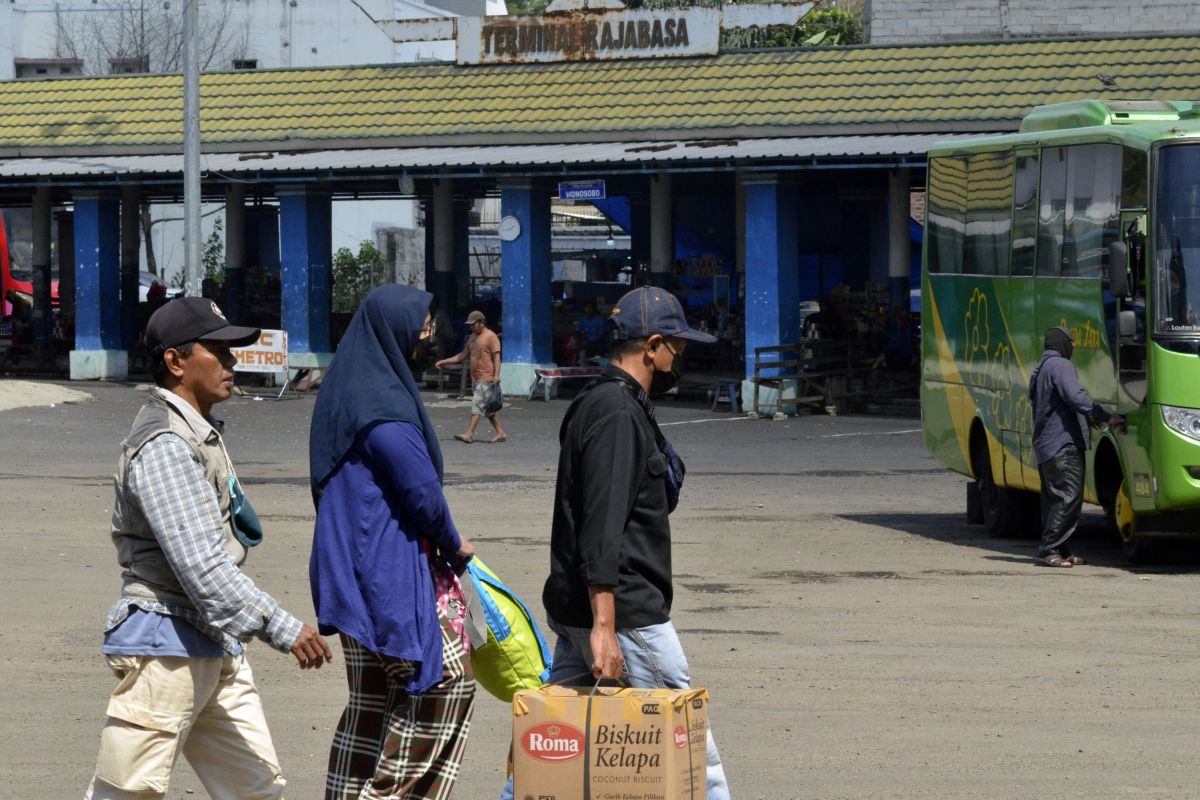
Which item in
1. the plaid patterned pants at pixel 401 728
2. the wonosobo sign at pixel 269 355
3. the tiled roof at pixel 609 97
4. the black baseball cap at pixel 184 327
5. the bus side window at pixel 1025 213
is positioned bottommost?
the wonosobo sign at pixel 269 355

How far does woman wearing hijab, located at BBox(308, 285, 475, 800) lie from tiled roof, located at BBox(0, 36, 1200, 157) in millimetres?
23744

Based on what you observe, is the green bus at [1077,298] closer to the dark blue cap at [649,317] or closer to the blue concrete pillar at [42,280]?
the dark blue cap at [649,317]

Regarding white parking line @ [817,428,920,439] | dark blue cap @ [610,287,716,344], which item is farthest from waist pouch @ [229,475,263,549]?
white parking line @ [817,428,920,439]

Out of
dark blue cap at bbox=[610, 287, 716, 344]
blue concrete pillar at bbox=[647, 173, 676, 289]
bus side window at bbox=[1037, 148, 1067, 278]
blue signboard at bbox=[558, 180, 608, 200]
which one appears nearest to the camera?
dark blue cap at bbox=[610, 287, 716, 344]

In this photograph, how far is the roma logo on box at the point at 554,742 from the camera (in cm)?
507

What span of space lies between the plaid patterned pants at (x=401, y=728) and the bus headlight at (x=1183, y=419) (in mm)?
8962

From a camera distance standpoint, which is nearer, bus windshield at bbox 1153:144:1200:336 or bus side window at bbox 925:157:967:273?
bus windshield at bbox 1153:144:1200:336

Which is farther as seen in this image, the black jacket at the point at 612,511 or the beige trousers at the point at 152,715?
the black jacket at the point at 612,511

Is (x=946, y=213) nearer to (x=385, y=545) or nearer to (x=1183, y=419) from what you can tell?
(x=1183, y=419)

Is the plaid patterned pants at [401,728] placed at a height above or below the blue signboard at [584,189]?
below

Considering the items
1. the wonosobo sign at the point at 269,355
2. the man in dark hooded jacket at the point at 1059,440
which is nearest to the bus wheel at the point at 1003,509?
the man in dark hooded jacket at the point at 1059,440

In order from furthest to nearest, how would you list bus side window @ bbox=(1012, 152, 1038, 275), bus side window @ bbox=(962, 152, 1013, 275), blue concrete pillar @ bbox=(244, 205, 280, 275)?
blue concrete pillar @ bbox=(244, 205, 280, 275) → bus side window @ bbox=(962, 152, 1013, 275) → bus side window @ bbox=(1012, 152, 1038, 275)

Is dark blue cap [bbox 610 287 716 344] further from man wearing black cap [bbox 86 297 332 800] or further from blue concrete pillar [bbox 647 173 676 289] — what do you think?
blue concrete pillar [bbox 647 173 676 289]

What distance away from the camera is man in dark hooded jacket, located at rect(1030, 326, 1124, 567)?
13.9 m
